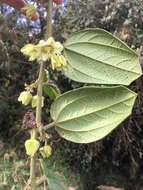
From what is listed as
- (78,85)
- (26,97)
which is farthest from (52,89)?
(78,85)

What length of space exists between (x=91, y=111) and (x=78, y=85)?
7.94 ft

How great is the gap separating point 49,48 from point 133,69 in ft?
0.22

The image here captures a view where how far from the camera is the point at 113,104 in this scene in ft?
1.44

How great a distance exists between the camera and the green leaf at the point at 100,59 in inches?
17.1

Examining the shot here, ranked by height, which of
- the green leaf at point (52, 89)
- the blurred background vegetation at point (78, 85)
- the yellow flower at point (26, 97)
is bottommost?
the yellow flower at point (26, 97)

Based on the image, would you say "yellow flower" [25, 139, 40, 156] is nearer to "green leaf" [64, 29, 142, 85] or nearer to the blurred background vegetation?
"green leaf" [64, 29, 142, 85]

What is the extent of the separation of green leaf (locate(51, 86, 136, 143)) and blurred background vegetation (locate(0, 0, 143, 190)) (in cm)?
228

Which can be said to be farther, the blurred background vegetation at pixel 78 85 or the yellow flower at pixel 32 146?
the blurred background vegetation at pixel 78 85

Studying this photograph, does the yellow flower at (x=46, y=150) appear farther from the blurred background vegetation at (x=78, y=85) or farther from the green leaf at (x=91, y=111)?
the blurred background vegetation at (x=78, y=85)

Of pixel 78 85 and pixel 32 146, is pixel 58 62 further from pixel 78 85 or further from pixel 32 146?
pixel 78 85

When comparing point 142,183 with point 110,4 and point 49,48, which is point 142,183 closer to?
point 110,4

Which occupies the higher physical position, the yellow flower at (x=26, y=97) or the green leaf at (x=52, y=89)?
the green leaf at (x=52, y=89)

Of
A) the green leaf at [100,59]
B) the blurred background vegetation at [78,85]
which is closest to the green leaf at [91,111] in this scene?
the green leaf at [100,59]

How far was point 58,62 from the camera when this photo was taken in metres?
0.44
